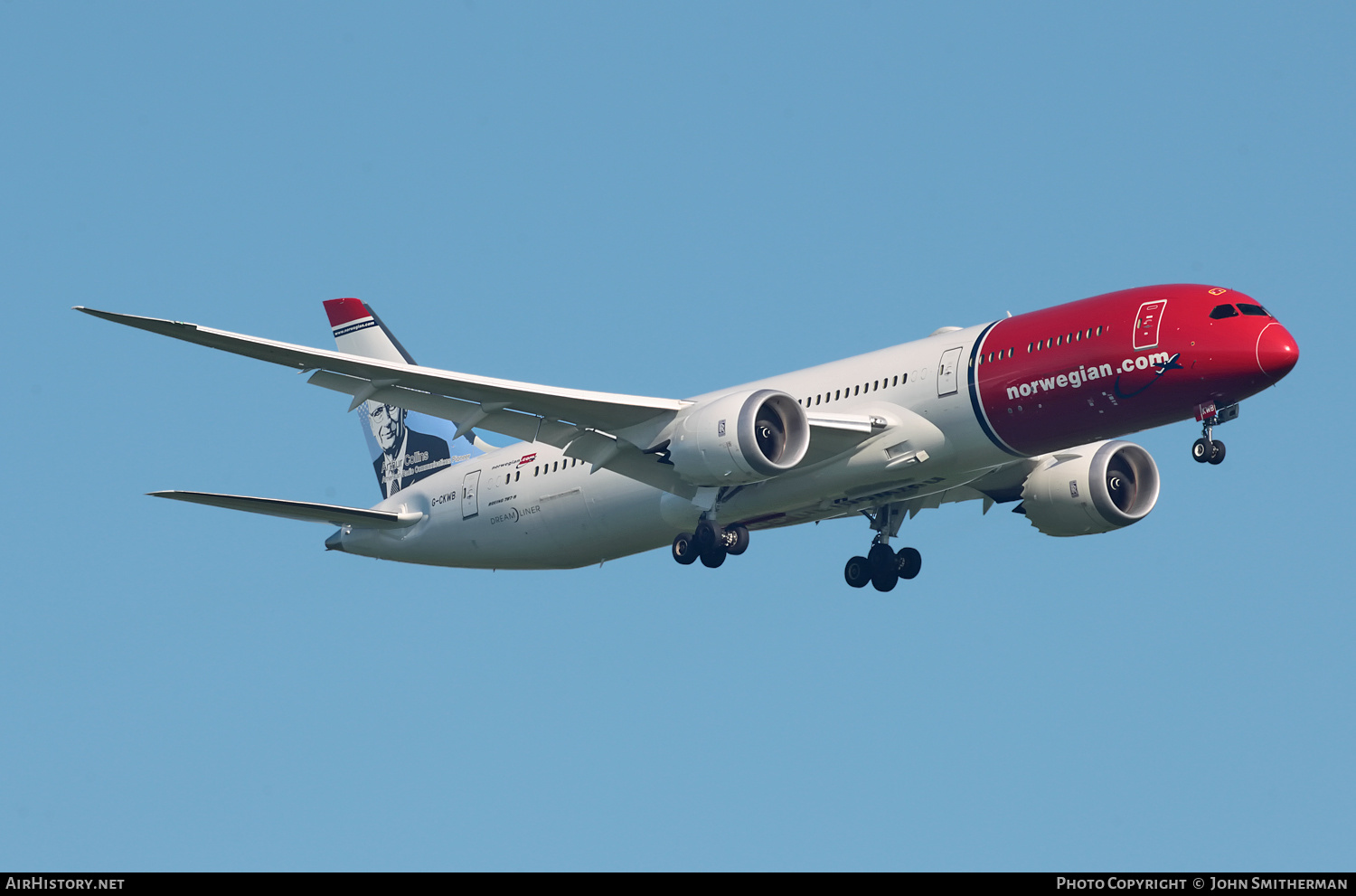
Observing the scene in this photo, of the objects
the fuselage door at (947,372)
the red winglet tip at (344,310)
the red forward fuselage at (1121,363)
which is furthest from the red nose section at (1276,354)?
the red winglet tip at (344,310)

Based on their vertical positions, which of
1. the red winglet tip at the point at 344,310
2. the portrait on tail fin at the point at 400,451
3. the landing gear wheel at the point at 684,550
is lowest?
the landing gear wheel at the point at 684,550

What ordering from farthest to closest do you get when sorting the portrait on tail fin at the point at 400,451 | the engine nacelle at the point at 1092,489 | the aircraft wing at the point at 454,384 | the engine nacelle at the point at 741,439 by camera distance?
the portrait on tail fin at the point at 400,451 < the engine nacelle at the point at 1092,489 < the engine nacelle at the point at 741,439 < the aircraft wing at the point at 454,384

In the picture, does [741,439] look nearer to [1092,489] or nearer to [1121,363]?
[1121,363]

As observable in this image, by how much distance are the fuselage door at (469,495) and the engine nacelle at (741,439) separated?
853cm

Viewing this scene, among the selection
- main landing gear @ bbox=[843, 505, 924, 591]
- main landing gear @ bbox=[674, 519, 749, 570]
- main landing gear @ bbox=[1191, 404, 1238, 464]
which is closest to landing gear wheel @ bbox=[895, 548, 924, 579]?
main landing gear @ bbox=[843, 505, 924, 591]

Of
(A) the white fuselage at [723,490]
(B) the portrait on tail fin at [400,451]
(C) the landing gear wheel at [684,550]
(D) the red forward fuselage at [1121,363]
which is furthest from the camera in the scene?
(B) the portrait on tail fin at [400,451]

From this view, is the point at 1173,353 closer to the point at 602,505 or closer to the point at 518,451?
the point at 602,505

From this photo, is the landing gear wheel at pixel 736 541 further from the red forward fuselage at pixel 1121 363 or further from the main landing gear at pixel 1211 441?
the main landing gear at pixel 1211 441

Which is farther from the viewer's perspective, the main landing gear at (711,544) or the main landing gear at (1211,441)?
the main landing gear at (711,544)

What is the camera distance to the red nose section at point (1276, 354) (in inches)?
1323

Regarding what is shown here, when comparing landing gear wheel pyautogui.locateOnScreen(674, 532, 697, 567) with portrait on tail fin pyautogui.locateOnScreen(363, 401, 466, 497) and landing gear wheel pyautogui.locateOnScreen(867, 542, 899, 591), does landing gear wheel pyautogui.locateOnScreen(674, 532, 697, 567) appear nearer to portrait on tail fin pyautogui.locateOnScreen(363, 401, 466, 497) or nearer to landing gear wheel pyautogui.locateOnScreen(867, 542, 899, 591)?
landing gear wheel pyautogui.locateOnScreen(867, 542, 899, 591)

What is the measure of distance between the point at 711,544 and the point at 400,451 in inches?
509

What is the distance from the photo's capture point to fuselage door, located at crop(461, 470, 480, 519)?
43.9 meters
